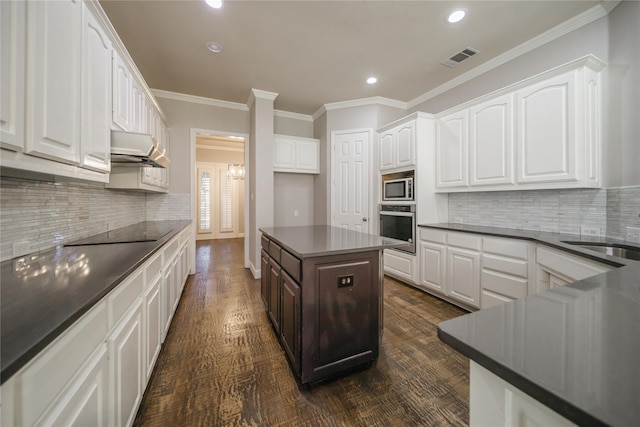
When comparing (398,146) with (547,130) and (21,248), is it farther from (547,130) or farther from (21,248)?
(21,248)

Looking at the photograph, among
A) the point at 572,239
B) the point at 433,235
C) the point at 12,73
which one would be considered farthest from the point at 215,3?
the point at 572,239

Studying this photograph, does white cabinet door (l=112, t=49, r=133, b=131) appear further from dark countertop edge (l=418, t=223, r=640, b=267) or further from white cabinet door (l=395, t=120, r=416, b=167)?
dark countertop edge (l=418, t=223, r=640, b=267)

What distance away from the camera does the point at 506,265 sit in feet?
7.61

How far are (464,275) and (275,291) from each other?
6.78ft

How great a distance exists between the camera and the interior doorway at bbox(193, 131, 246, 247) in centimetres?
727

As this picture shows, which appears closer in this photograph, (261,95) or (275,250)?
(275,250)

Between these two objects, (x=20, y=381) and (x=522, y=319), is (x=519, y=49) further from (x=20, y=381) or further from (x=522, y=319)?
(x=20, y=381)

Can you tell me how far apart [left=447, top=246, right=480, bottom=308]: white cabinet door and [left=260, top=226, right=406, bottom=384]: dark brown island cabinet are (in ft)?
4.65

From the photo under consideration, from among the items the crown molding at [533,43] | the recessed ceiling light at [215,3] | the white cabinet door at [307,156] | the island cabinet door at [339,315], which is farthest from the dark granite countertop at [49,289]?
the crown molding at [533,43]

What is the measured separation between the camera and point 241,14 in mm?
2289

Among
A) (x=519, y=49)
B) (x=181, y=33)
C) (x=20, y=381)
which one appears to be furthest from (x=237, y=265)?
(x=519, y=49)

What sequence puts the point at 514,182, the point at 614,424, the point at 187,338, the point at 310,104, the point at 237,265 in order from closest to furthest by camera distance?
1. the point at 614,424
2. the point at 187,338
3. the point at 514,182
4. the point at 310,104
5. the point at 237,265

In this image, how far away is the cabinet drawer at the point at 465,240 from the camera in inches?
101

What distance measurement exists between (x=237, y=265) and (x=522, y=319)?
456cm
